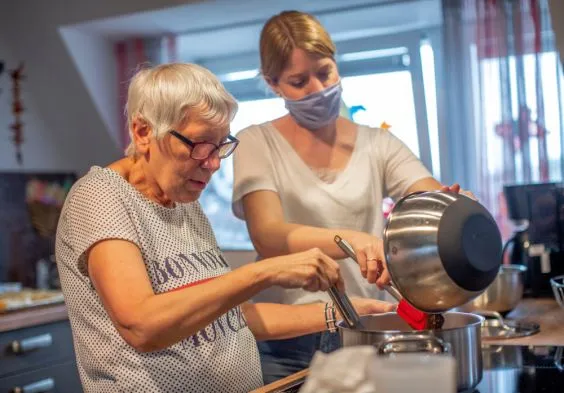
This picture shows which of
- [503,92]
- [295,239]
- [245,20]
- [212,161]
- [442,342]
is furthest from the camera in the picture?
[245,20]

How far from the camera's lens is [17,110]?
12.4ft

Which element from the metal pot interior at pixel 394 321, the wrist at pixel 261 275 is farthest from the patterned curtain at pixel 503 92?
the wrist at pixel 261 275

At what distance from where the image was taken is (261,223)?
1.79 metres

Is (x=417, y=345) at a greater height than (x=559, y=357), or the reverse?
(x=417, y=345)

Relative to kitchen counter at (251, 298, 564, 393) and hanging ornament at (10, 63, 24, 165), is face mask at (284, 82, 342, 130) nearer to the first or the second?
kitchen counter at (251, 298, 564, 393)

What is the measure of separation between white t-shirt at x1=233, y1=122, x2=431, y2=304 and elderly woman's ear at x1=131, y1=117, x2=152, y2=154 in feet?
1.54

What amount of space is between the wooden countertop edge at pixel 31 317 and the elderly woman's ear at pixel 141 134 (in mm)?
1530

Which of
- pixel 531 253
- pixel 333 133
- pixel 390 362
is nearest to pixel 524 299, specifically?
pixel 531 253

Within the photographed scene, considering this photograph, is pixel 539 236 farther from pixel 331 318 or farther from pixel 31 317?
pixel 31 317

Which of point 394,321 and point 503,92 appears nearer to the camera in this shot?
Result: point 394,321

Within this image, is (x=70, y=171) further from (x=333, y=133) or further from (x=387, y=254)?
(x=387, y=254)

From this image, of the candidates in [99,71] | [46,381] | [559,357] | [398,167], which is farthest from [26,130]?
[559,357]

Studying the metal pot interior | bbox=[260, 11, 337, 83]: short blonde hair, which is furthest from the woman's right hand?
bbox=[260, 11, 337, 83]: short blonde hair

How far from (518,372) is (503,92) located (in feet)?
6.76
